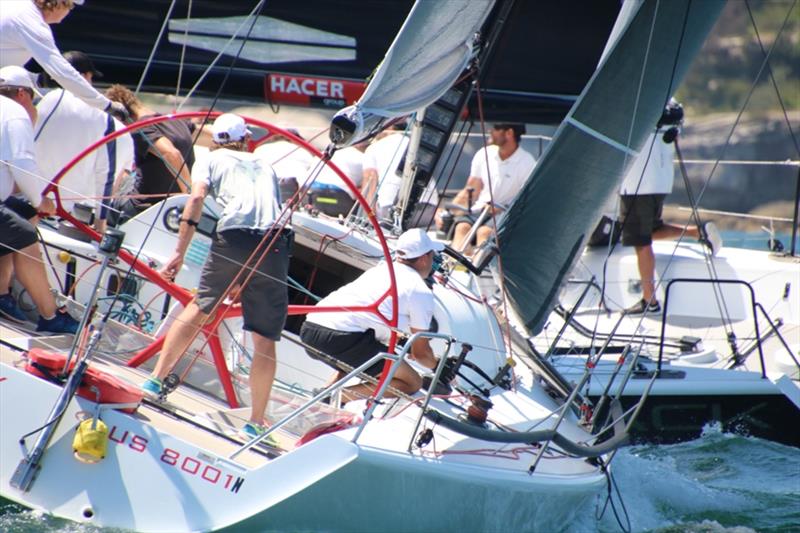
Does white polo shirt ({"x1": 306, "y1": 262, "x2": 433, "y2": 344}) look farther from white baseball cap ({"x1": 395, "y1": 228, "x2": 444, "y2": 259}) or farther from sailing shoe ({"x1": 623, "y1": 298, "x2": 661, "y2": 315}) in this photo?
sailing shoe ({"x1": 623, "y1": 298, "x2": 661, "y2": 315})

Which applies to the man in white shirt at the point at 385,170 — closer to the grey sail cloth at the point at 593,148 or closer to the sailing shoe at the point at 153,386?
the grey sail cloth at the point at 593,148

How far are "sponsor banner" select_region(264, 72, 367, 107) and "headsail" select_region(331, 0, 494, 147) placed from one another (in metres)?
A: 2.47

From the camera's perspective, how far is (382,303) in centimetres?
554

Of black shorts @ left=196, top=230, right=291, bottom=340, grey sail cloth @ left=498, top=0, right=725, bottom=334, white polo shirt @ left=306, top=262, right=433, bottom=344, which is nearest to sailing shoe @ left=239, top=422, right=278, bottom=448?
black shorts @ left=196, top=230, right=291, bottom=340

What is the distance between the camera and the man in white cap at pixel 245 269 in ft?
16.5

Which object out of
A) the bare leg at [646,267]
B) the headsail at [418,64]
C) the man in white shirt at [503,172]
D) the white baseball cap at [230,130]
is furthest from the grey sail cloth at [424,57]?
the bare leg at [646,267]

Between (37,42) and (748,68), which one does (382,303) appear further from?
(748,68)

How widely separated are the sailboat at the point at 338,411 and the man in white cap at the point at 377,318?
13cm

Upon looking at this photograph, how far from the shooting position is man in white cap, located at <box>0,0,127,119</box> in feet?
18.8

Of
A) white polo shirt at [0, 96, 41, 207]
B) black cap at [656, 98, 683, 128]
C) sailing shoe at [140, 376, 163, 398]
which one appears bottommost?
sailing shoe at [140, 376, 163, 398]

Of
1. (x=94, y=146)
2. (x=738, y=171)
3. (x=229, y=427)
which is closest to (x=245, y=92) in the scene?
(x=94, y=146)

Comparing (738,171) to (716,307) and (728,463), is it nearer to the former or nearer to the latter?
(716,307)

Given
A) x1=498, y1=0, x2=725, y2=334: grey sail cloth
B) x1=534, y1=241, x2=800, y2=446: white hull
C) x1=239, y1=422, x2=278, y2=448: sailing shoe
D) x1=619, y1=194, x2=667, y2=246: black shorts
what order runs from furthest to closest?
1. x1=619, y1=194, x2=667, y2=246: black shorts
2. x1=534, y1=241, x2=800, y2=446: white hull
3. x1=498, y1=0, x2=725, y2=334: grey sail cloth
4. x1=239, y1=422, x2=278, y2=448: sailing shoe

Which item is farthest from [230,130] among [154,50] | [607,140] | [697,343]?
[697,343]
